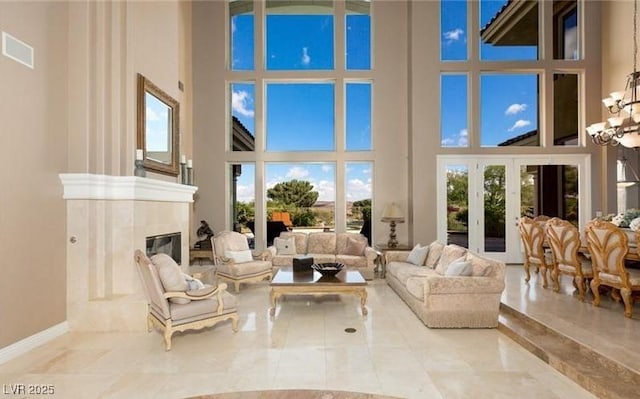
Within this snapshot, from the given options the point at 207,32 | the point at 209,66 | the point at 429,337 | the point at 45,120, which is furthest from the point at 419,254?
the point at 207,32

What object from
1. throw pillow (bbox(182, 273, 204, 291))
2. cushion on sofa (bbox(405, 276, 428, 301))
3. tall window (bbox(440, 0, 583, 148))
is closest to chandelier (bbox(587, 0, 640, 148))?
tall window (bbox(440, 0, 583, 148))

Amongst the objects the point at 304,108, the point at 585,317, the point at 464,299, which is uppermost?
the point at 304,108

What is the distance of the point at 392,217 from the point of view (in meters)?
7.43

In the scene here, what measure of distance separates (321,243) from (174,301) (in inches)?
157

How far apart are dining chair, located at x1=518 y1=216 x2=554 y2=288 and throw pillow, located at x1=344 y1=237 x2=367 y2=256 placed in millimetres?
2882

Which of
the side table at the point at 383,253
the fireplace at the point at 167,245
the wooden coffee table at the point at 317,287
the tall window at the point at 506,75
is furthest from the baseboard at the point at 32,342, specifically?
the tall window at the point at 506,75

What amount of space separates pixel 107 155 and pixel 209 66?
14.9 ft

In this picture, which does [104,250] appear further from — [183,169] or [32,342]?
[183,169]

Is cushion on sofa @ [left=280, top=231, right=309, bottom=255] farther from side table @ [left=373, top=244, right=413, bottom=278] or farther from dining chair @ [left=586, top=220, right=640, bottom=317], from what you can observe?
dining chair @ [left=586, top=220, right=640, bottom=317]

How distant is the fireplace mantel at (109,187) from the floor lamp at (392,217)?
4534mm

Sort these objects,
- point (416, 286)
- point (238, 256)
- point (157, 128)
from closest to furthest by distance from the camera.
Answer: point (416, 286) → point (157, 128) → point (238, 256)

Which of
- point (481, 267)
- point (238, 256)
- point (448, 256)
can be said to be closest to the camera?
point (481, 267)

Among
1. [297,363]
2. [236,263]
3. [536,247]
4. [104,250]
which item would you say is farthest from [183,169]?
[536,247]

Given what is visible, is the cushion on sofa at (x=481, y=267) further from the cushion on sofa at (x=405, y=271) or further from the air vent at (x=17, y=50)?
the air vent at (x=17, y=50)
